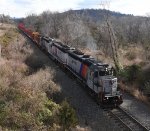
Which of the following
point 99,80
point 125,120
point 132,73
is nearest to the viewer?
point 125,120

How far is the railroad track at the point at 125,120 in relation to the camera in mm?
21903

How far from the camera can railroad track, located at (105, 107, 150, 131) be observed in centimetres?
2190

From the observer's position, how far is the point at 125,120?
23500mm

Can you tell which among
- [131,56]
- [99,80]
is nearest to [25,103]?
[99,80]

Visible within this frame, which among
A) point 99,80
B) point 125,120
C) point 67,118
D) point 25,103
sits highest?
point 99,80

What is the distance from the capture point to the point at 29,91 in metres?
23.1

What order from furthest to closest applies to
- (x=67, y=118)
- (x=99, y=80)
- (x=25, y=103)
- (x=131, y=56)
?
1. (x=131, y=56)
2. (x=99, y=80)
3. (x=25, y=103)
4. (x=67, y=118)

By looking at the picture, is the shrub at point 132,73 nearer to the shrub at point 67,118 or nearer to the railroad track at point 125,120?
the railroad track at point 125,120

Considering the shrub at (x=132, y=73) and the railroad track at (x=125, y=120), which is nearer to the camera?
the railroad track at (x=125, y=120)

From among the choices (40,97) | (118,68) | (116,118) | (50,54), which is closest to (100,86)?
(116,118)

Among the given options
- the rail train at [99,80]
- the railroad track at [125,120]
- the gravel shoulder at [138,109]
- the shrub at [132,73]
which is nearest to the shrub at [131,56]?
the shrub at [132,73]

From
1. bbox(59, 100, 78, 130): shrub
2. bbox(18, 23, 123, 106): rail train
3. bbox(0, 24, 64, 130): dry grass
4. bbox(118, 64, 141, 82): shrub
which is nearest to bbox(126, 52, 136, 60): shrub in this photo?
bbox(118, 64, 141, 82): shrub

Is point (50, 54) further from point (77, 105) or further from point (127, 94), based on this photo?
point (77, 105)

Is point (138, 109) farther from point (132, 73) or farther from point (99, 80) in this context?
point (132, 73)
